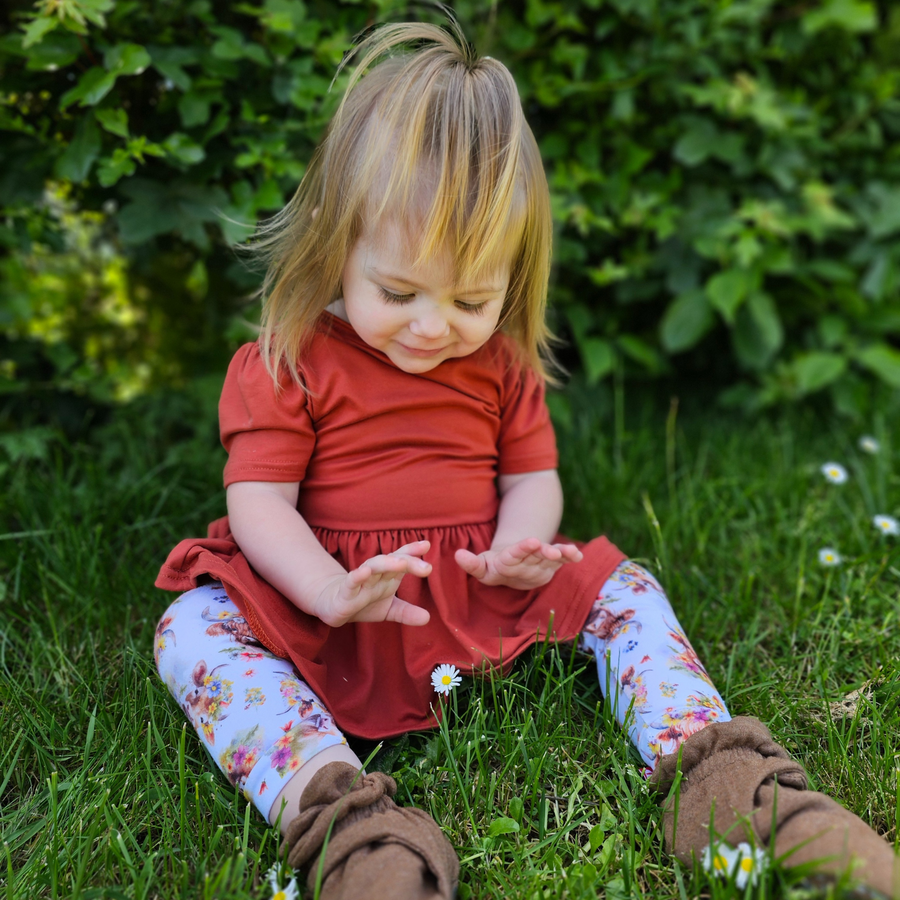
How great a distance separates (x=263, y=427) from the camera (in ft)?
5.13

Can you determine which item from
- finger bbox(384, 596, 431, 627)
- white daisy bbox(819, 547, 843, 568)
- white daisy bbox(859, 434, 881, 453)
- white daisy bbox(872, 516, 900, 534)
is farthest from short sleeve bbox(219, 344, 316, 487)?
white daisy bbox(859, 434, 881, 453)

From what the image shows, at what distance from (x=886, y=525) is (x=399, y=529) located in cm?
118

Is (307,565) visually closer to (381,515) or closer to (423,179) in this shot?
(381,515)

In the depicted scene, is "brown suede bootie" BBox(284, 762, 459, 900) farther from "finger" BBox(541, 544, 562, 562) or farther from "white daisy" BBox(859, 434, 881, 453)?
"white daisy" BBox(859, 434, 881, 453)

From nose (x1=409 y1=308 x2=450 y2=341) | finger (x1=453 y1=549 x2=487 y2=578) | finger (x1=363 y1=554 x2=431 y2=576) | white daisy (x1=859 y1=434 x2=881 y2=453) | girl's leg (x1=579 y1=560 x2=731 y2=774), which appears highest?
nose (x1=409 y1=308 x2=450 y2=341)

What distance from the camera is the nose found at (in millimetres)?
1464

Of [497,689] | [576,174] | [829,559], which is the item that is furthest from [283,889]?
[576,174]

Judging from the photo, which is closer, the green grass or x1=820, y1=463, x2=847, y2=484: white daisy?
the green grass

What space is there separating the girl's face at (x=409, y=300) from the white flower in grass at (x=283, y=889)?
0.84 metres

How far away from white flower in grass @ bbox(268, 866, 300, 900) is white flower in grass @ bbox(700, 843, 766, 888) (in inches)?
21.1

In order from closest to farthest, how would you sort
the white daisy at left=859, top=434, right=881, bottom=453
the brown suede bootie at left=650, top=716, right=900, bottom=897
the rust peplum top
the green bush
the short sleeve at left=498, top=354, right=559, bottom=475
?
the brown suede bootie at left=650, top=716, right=900, bottom=897
the rust peplum top
the short sleeve at left=498, top=354, right=559, bottom=475
the green bush
the white daisy at left=859, top=434, right=881, bottom=453

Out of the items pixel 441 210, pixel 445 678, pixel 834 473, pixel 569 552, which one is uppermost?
pixel 441 210

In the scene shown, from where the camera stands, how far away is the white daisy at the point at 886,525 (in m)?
2.05

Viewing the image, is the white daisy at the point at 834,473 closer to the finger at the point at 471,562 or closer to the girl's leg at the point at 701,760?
the girl's leg at the point at 701,760
